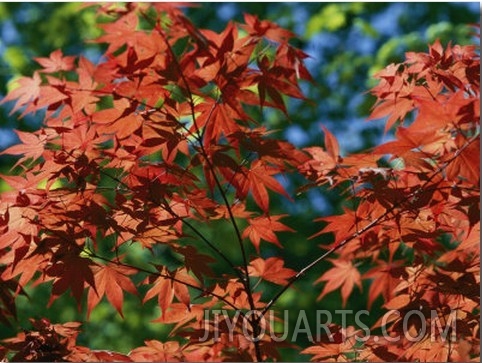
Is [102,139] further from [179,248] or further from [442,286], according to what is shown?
[442,286]

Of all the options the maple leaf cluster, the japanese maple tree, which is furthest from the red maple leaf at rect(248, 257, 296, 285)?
the maple leaf cluster

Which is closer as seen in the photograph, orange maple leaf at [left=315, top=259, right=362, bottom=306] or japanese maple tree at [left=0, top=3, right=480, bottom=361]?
japanese maple tree at [left=0, top=3, right=480, bottom=361]

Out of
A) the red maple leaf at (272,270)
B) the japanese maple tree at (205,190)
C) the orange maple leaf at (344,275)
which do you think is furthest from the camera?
the orange maple leaf at (344,275)

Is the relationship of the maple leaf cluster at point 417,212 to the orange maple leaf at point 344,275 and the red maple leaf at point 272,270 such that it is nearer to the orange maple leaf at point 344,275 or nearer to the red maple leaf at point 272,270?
the red maple leaf at point 272,270

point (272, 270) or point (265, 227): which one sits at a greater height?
point (265, 227)

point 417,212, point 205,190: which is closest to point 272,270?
point 205,190

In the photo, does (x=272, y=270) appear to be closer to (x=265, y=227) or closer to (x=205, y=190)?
(x=265, y=227)

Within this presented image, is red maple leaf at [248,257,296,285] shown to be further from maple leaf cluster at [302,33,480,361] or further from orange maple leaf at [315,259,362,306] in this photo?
orange maple leaf at [315,259,362,306]

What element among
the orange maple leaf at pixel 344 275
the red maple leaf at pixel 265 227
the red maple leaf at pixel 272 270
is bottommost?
the orange maple leaf at pixel 344 275

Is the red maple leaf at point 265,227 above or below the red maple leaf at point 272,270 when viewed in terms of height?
above

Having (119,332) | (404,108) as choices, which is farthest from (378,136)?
(404,108)

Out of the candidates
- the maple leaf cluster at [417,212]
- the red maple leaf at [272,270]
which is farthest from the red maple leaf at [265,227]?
the maple leaf cluster at [417,212]

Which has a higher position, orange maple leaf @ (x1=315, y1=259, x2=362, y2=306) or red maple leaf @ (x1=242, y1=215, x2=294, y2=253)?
red maple leaf @ (x1=242, y1=215, x2=294, y2=253)

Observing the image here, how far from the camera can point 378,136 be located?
8.55 meters
